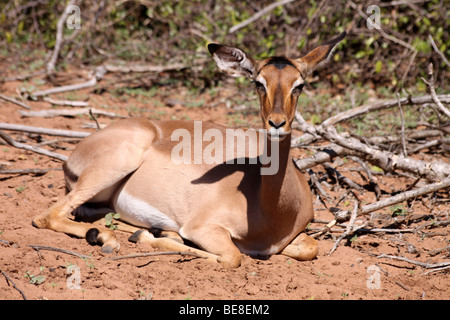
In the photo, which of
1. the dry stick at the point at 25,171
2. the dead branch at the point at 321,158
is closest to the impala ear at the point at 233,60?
the dead branch at the point at 321,158

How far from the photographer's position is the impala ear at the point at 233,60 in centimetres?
450

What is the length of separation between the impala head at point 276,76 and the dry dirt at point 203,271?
1.19m

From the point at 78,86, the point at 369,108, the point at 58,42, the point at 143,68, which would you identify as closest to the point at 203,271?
the point at 369,108

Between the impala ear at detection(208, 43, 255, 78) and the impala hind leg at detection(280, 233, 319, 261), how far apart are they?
62.8 inches

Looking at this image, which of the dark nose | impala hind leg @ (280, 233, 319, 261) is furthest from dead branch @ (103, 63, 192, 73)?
the dark nose

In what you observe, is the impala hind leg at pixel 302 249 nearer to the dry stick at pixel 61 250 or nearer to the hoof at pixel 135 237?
the hoof at pixel 135 237

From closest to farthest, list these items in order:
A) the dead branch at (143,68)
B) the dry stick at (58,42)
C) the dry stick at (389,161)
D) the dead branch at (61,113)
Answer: the dry stick at (389,161) → the dead branch at (61,113) → the dry stick at (58,42) → the dead branch at (143,68)

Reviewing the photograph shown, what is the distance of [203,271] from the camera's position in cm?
414

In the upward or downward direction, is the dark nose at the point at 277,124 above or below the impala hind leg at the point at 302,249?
above

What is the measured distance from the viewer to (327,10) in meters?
9.84

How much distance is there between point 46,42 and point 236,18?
4.59 metres

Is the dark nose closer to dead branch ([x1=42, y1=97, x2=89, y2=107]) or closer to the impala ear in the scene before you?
the impala ear

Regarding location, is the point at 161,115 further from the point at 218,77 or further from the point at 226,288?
the point at 226,288

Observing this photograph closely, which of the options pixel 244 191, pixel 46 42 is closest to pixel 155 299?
pixel 244 191
